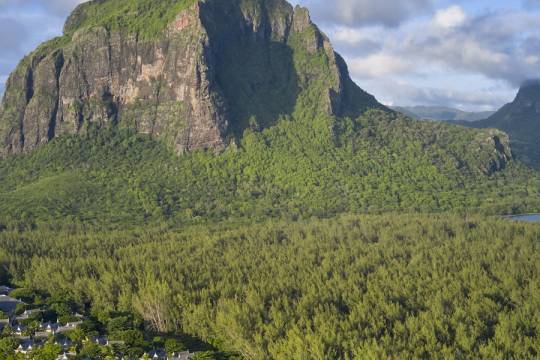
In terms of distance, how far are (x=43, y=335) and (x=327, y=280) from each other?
44.8 metres

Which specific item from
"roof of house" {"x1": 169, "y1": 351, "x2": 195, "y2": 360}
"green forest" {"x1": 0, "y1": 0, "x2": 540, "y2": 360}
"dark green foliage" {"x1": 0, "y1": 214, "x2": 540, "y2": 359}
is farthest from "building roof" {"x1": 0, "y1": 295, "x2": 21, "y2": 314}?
"roof of house" {"x1": 169, "y1": 351, "x2": 195, "y2": 360}

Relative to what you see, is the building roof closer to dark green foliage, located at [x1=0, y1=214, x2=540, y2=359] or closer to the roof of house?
dark green foliage, located at [x1=0, y1=214, x2=540, y2=359]

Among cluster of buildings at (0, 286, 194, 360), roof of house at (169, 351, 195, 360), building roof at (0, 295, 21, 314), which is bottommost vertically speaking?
roof of house at (169, 351, 195, 360)

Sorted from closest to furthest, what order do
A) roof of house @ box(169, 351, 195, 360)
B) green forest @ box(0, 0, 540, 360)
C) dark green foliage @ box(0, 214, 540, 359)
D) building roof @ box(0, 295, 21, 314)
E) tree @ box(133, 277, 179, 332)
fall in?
1. dark green foliage @ box(0, 214, 540, 359)
2. green forest @ box(0, 0, 540, 360)
3. roof of house @ box(169, 351, 195, 360)
4. tree @ box(133, 277, 179, 332)
5. building roof @ box(0, 295, 21, 314)

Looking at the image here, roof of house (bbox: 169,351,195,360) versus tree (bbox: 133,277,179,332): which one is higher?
tree (bbox: 133,277,179,332)

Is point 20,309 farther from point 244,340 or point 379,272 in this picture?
point 379,272

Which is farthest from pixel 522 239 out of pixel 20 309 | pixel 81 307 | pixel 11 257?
pixel 11 257

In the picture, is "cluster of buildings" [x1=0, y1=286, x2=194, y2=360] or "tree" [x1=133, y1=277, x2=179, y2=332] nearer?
"cluster of buildings" [x1=0, y1=286, x2=194, y2=360]

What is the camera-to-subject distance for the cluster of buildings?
76.6 metres

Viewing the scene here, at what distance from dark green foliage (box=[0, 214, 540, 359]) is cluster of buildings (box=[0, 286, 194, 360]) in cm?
663

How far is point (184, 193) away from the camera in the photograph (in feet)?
621

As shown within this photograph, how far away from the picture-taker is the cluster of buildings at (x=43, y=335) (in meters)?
76.6

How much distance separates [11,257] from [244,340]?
64.1 m

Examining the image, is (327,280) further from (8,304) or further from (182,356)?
(8,304)
